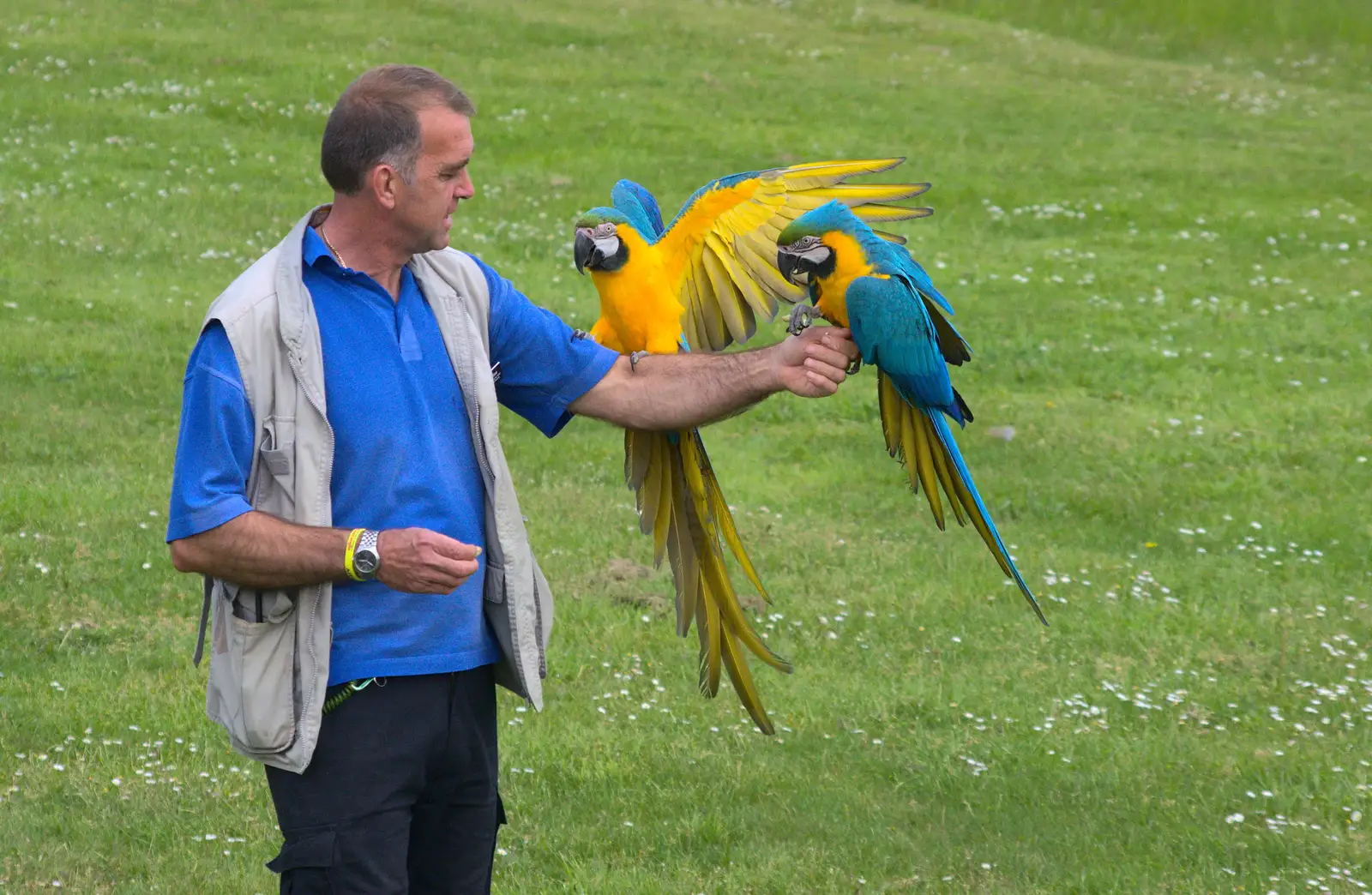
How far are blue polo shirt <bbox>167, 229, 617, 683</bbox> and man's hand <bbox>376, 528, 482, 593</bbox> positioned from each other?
0.20 meters

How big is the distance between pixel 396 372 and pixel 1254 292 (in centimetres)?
1054

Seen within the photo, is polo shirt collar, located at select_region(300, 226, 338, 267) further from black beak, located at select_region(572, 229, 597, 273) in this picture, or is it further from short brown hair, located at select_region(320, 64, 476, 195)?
black beak, located at select_region(572, 229, 597, 273)

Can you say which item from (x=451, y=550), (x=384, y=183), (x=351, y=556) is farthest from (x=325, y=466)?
(x=384, y=183)

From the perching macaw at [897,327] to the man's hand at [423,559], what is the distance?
1099mm

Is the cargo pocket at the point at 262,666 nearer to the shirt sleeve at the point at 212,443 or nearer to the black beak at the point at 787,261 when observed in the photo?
the shirt sleeve at the point at 212,443

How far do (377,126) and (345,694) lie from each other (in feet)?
3.43

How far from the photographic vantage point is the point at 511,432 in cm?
865

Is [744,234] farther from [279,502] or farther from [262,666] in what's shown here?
[262,666]

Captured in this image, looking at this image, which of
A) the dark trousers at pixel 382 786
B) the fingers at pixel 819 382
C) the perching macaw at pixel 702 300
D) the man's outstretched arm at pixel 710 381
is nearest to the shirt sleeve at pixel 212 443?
the dark trousers at pixel 382 786

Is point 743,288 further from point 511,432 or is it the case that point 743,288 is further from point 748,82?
point 748,82

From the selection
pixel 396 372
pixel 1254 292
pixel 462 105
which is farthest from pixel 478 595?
pixel 1254 292

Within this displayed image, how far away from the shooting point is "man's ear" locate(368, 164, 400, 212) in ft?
9.16

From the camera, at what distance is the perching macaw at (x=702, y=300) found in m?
3.53

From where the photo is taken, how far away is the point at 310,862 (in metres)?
2.77
